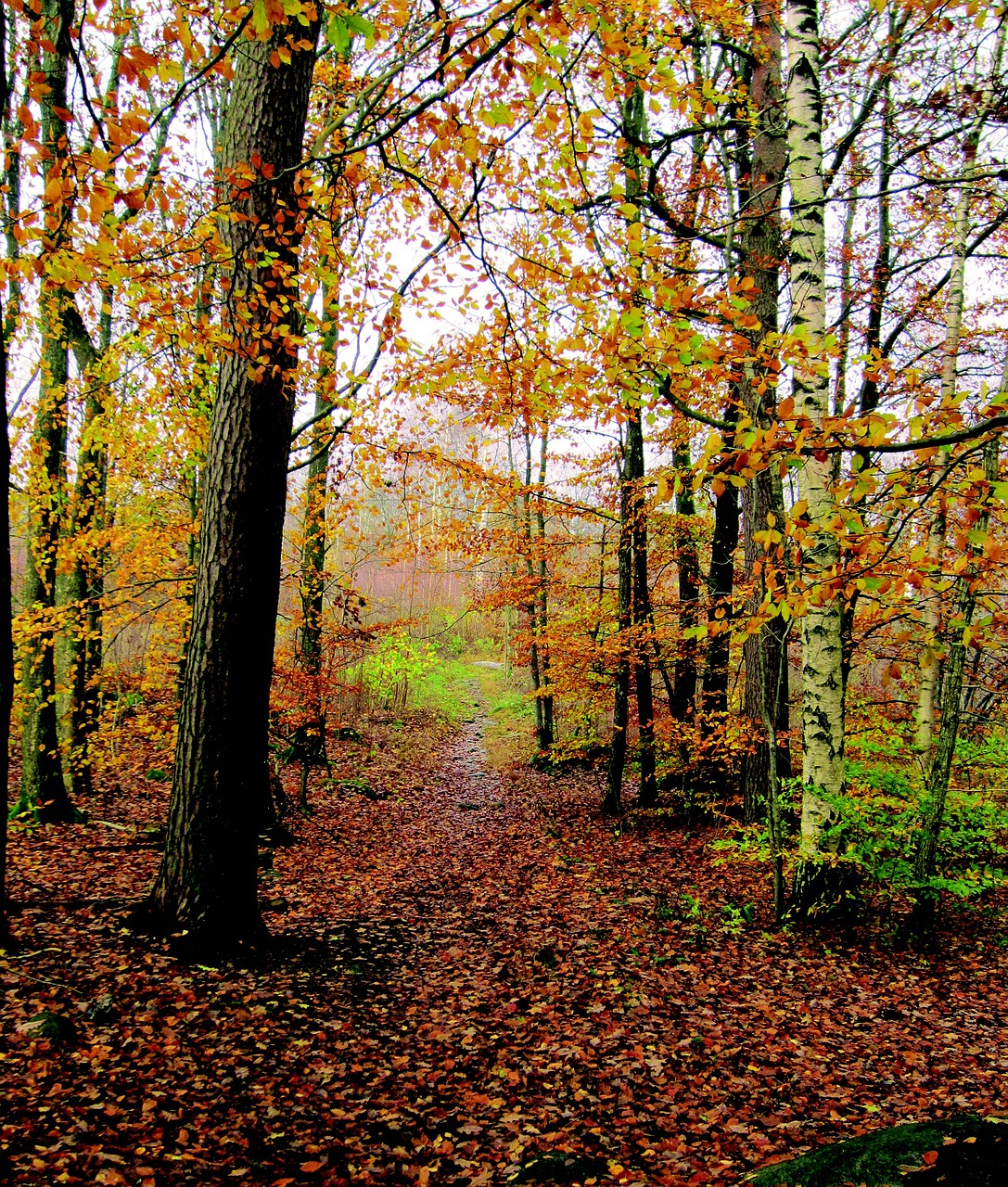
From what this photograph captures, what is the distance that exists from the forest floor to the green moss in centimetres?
67

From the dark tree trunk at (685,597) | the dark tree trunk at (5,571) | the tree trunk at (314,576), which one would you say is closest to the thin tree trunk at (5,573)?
the dark tree trunk at (5,571)

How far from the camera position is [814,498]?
5.40 metres

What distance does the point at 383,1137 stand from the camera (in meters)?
3.36

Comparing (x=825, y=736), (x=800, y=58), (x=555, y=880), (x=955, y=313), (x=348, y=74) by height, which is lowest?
(x=555, y=880)

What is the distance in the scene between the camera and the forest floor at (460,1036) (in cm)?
312

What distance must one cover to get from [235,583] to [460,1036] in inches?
139

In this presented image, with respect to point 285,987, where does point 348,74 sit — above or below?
above

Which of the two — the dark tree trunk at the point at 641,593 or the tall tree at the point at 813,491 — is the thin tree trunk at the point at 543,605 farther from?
the tall tree at the point at 813,491

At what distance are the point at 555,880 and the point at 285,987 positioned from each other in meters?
4.24

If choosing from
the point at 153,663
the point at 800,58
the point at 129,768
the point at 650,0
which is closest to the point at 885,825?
the point at 800,58

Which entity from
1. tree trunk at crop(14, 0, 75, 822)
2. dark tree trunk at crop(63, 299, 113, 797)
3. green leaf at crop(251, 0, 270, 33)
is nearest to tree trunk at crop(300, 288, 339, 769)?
dark tree trunk at crop(63, 299, 113, 797)

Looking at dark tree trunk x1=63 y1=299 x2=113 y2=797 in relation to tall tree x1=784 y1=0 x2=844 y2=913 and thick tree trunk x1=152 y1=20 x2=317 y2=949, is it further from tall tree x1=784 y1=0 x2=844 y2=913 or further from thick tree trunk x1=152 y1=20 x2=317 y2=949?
tall tree x1=784 y1=0 x2=844 y2=913

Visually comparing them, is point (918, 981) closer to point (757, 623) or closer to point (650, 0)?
point (757, 623)

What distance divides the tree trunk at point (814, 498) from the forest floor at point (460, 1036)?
850 mm
